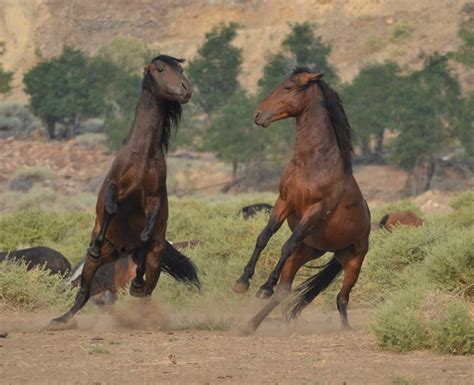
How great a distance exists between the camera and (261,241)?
10.5 metres

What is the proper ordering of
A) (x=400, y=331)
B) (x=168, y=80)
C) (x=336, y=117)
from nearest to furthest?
(x=400, y=331) < (x=168, y=80) < (x=336, y=117)

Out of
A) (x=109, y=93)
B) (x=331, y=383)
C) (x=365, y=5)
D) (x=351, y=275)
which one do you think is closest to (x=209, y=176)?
(x=109, y=93)

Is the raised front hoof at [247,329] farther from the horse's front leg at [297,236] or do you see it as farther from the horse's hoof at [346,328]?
the horse's hoof at [346,328]

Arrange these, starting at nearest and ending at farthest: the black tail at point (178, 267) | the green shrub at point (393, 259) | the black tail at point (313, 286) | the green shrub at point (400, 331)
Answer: the green shrub at point (400, 331) < the black tail at point (313, 286) < the black tail at point (178, 267) < the green shrub at point (393, 259)

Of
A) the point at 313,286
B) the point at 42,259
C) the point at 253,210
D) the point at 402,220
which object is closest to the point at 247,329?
the point at 313,286

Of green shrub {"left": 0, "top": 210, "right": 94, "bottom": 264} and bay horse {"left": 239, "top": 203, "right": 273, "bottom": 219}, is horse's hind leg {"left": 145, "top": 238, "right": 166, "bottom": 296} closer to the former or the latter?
bay horse {"left": 239, "top": 203, "right": 273, "bottom": 219}

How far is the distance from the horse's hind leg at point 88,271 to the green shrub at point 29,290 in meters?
1.68

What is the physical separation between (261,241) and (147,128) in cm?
151

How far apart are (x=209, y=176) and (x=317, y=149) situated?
157 feet

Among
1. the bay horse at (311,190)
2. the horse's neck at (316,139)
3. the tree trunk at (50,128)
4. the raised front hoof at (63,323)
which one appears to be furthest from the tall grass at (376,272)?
the tree trunk at (50,128)

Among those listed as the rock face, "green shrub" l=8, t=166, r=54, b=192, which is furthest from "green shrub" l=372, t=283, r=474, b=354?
the rock face

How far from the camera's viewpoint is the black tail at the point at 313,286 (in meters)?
11.7

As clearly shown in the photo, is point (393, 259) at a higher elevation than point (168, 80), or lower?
lower

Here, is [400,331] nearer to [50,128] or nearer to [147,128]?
[147,128]
